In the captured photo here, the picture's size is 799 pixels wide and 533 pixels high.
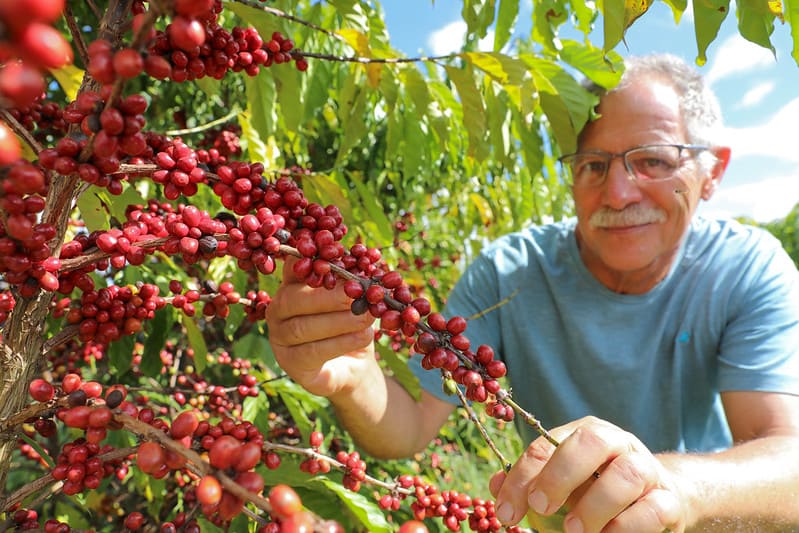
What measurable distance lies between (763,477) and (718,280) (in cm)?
119

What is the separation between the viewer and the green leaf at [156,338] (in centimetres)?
165

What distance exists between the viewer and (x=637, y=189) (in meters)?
2.58

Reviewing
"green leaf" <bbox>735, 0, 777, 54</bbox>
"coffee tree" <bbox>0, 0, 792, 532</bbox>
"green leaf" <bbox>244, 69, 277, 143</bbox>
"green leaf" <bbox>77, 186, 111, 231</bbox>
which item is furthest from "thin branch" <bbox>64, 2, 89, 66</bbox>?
"green leaf" <bbox>735, 0, 777, 54</bbox>

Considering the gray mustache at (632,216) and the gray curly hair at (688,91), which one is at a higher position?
the gray curly hair at (688,91)

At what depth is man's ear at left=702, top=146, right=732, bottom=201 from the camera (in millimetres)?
2939

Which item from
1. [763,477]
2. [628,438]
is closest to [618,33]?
[628,438]

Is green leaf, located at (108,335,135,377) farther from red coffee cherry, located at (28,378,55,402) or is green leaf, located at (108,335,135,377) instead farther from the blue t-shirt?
the blue t-shirt

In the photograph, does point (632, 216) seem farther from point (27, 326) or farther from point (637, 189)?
point (27, 326)

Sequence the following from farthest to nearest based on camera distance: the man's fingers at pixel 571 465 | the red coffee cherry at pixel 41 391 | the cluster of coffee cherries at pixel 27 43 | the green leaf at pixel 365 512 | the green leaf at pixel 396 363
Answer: the green leaf at pixel 396 363 < the green leaf at pixel 365 512 < the man's fingers at pixel 571 465 < the red coffee cherry at pixel 41 391 < the cluster of coffee cherries at pixel 27 43

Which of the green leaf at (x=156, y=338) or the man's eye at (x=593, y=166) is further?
the man's eye at (x=593, y=166)

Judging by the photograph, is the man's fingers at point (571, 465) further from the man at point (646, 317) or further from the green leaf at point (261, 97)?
the green leaf at point (261, 97)

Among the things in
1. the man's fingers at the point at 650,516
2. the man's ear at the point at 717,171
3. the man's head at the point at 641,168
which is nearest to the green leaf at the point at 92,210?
the man's fingers at the point at 650,516

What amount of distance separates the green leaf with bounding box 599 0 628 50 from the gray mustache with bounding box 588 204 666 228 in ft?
5.27

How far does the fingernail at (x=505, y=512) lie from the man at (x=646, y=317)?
71 cm
